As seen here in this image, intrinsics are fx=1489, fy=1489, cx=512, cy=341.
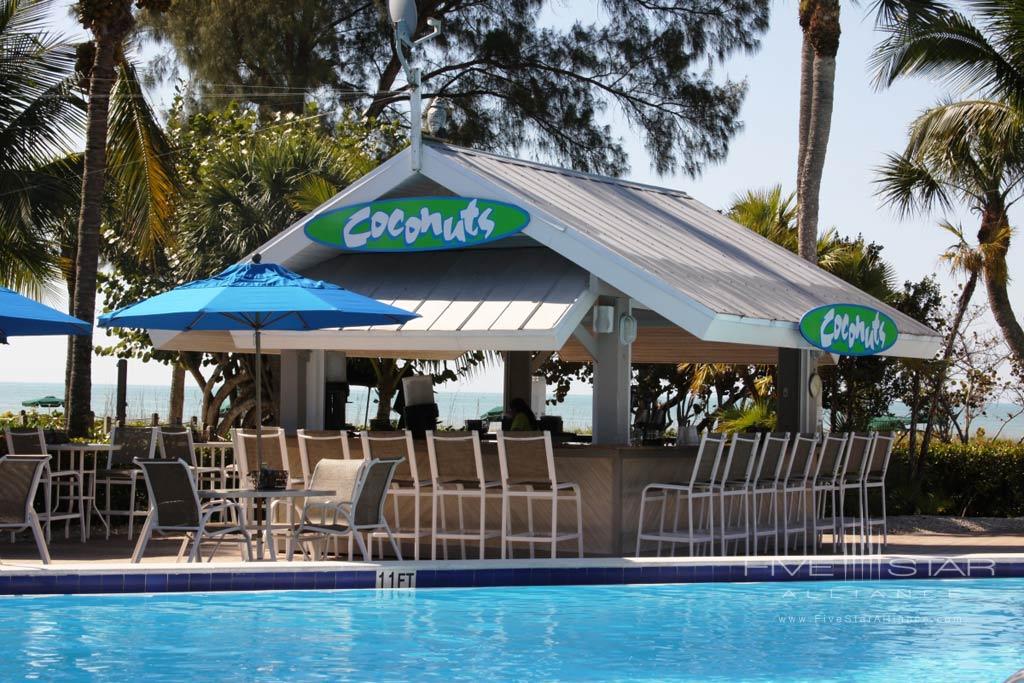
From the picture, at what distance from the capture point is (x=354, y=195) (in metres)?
14.1

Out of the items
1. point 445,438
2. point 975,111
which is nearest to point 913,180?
point 975,111

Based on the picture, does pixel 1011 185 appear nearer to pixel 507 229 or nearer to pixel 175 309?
pixel 507 229

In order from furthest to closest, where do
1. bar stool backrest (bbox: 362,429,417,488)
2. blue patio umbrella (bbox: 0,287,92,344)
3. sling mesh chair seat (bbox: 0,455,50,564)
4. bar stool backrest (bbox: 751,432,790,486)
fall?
bar stool backrest (bbox: 751,432,790,486), bar stool backrest (bbox: 362,429,417,488), blue patio umbrella (bbox: 0,287,92,344), sling mesh chair seat (bbox: 0,455,50,564)

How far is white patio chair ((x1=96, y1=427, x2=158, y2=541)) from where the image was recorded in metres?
14.7

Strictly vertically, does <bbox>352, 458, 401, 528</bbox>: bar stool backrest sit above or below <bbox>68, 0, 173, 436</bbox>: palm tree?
below

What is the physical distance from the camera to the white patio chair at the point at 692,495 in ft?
40.6

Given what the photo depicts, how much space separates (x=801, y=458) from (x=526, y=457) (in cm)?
324

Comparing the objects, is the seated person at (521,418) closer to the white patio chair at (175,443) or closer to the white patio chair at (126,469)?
the white patio chair at (175,443)

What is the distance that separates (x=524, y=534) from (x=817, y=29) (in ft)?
37.3

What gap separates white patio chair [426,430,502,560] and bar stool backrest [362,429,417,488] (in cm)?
16

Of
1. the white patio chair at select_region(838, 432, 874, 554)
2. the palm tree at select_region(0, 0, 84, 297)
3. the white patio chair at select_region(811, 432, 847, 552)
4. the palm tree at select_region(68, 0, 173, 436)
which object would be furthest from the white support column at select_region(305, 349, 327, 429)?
the palm tree at select_region(0, 0, 84, 297)

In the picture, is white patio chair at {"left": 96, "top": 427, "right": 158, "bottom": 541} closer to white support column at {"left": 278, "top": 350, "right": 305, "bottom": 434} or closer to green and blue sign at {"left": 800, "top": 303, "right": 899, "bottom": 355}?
white support column at {"left": 278, "top": 350, "right": 305, "bottom": 434}

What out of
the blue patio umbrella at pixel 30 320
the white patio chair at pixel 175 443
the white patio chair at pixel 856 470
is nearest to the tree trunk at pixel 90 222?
the white patio chair at pixel 175 443

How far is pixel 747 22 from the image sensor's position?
33.7 meters
